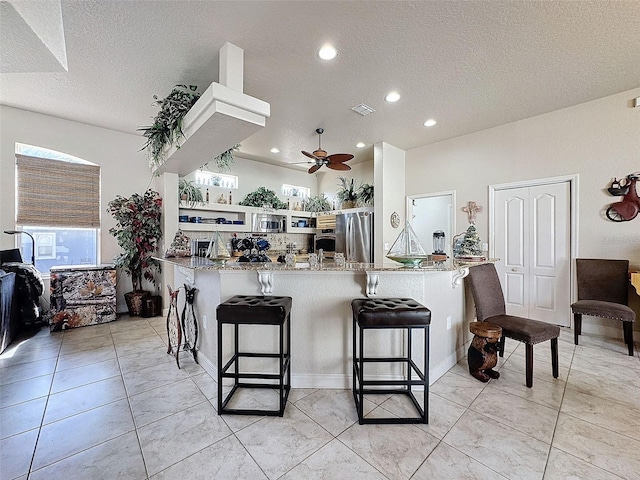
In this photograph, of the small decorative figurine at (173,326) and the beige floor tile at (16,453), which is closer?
the beige floor tile at (16,453)

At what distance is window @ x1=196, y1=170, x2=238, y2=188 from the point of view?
18.2 ft

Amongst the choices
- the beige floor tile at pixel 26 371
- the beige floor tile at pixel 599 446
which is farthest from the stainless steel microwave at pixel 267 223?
the beige floor tile at pixel 599 446

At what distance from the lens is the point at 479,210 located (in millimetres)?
4512

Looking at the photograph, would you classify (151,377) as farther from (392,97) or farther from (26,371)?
(392,97)

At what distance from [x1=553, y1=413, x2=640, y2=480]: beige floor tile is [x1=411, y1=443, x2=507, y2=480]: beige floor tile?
594 mm

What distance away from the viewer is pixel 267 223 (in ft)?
19.6

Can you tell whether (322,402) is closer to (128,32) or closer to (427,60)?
(427,60)

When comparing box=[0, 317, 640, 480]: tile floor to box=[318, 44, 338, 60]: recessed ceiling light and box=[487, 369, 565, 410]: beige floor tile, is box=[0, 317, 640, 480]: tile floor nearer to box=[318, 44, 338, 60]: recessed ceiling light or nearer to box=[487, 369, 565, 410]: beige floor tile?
box=[487, 369, 565, 410]: beige floor tile

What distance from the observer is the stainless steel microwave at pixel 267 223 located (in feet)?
19.0

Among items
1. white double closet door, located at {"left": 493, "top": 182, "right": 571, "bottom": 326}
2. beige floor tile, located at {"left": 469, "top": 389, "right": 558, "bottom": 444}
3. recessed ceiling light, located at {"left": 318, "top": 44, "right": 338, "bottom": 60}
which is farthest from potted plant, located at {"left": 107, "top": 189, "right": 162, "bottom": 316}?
white double closet door, located at {"left": 493, "top": 182, "right": 571, "bottom": 326}

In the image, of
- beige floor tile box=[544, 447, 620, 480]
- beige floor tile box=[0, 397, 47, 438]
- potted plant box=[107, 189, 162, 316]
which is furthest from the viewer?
potted plant box=[107, 189, 162, 316]

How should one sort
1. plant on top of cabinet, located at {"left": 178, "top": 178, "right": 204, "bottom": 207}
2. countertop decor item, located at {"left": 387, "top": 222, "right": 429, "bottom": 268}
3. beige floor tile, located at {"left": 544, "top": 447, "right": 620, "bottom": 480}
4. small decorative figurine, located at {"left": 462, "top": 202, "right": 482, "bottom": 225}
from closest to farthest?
beige floor tile, located at {"left": 544, "top": 447, "right": 620, "bottom": 480}, countertop decor item, located at {"left": 387, "top": 222, "right": 429, "bottom": 268}, small decorative figurine, located at {"left": 462, "top": 202, "right": 482, "bottom": 225}, plant on top of cabinet, located at {"left": 178, "top": 178, "right": 204, "bottom": 207}

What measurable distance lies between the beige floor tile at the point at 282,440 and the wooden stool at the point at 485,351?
156cm

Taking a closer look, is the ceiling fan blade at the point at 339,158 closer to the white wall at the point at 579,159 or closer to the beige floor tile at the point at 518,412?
the white wall at the point at 579,159
